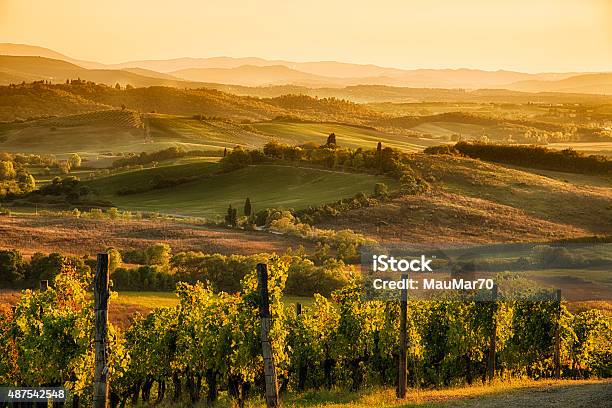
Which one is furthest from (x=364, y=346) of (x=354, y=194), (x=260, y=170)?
(x=260, y=170)

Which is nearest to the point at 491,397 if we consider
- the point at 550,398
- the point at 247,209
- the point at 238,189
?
the point at 550,398

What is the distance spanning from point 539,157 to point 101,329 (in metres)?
126

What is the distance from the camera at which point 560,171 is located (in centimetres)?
13850

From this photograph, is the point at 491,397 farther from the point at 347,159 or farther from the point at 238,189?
the point at 347,159

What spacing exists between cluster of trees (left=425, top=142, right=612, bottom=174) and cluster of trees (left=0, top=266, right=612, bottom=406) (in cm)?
10165

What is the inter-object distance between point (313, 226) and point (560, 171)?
58.8 m

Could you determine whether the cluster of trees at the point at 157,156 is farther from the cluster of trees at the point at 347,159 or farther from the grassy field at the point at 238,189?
the cluster of trees at the point at 347,159

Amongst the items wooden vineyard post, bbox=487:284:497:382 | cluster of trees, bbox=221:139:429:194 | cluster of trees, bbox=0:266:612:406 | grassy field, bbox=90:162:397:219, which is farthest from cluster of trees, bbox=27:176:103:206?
wooden vineyard post, bbox=487:284:497:382

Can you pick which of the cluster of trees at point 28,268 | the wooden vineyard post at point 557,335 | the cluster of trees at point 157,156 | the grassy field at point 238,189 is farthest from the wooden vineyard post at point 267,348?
the cluster of trees at point 157,156

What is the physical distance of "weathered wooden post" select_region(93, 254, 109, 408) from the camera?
82.7 feet

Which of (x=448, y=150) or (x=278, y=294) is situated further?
(x=448, y=150)

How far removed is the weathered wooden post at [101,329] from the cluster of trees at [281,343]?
3383mm

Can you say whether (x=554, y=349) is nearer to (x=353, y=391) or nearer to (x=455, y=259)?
(x=353, y=391)

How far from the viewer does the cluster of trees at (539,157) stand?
456 ft
